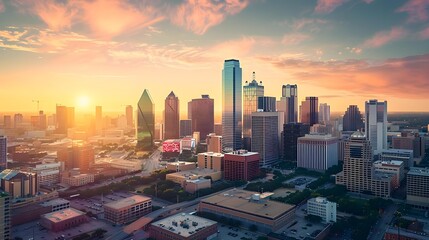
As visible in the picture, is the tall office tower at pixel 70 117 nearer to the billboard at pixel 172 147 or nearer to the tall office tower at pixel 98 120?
the tall office tower at pixel 98 120

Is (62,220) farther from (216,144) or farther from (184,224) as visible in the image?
(216,144)

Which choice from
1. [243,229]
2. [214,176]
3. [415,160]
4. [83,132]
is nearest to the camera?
[243,229]

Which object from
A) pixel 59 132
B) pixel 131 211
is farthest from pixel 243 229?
pixel 59 132

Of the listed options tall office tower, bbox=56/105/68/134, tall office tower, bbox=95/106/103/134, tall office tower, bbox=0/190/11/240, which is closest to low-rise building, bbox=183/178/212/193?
tall office tower, bbox=0/190/11/240

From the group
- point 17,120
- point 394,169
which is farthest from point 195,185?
point 17,120

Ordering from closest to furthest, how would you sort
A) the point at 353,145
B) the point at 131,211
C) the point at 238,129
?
the point at 131,211
the point at 353,145
the point at 238,129

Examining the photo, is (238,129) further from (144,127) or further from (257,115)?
(144,127)
